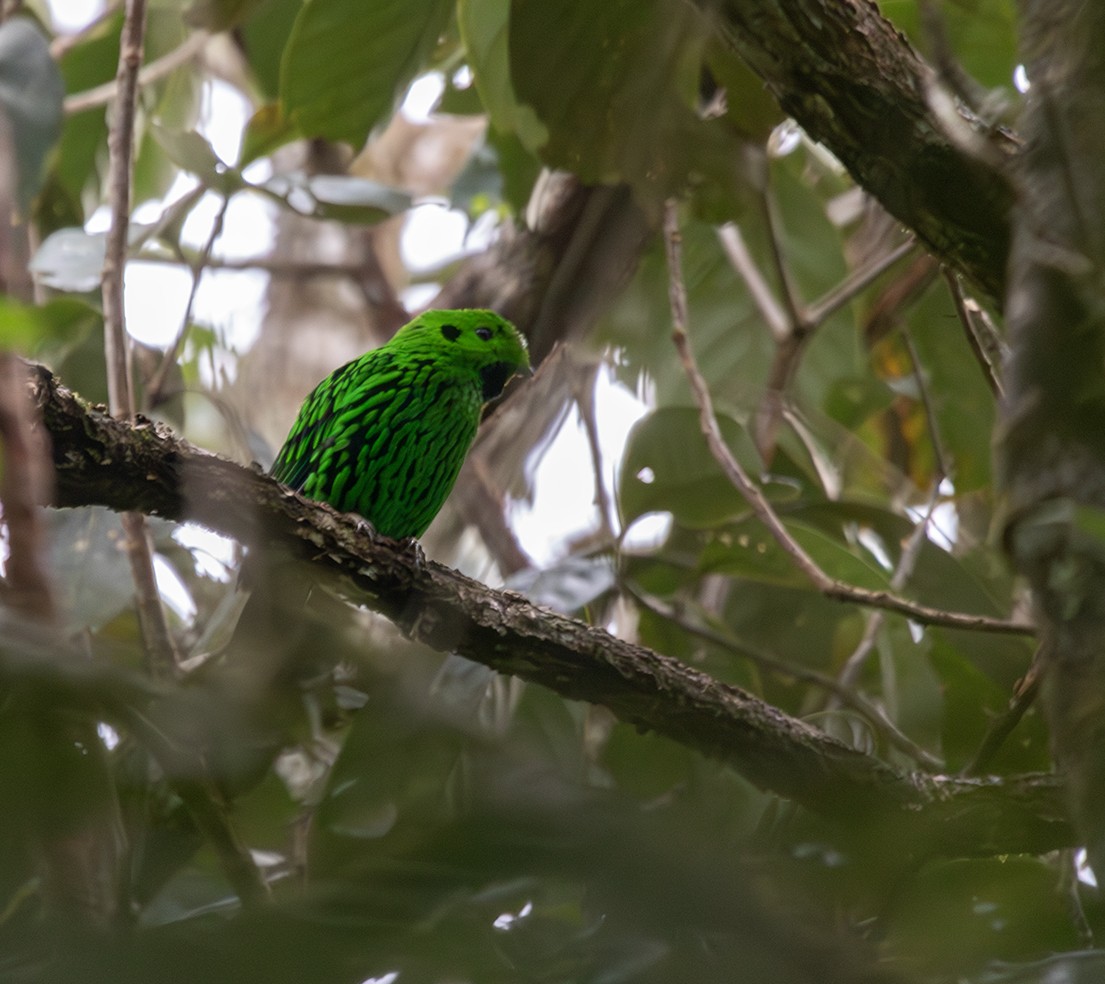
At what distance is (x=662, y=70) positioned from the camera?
2.86 m

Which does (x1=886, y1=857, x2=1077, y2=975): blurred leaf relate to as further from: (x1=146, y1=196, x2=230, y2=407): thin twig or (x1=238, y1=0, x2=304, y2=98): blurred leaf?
(x1=238, y1=0, x2=304, y2=98): blurred leaf

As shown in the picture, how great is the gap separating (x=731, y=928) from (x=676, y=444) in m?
3.02

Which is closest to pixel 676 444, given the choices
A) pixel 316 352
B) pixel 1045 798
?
pixel 1045 798

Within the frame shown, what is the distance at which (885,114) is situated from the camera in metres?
2.42

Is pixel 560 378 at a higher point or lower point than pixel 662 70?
higher

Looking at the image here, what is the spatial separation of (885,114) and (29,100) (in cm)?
215

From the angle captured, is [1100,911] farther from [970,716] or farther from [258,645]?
[970,716]

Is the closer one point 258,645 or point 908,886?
point 908,886

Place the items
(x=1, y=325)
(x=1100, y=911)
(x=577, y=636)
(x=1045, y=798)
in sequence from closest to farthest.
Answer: (x=1, y=325)
(x=1100, y=911)
(x=1045, y=798)
(x=577, y=636)

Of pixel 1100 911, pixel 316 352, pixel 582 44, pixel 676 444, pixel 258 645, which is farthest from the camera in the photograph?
pixel 316 352

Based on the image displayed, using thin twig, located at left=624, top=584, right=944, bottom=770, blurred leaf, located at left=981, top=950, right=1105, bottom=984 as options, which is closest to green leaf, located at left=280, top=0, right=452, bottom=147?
thin twig, located at left=624, top=584, right=944, bottom=770

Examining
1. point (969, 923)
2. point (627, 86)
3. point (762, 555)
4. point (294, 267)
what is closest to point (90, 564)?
point (627, 86)

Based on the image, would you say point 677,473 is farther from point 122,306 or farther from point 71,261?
point 71,261

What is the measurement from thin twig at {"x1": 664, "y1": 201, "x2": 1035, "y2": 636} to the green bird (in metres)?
0.86
